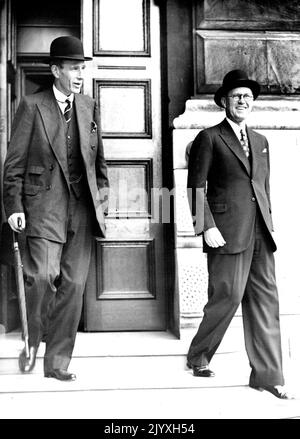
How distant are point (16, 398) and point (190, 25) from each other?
103 inches

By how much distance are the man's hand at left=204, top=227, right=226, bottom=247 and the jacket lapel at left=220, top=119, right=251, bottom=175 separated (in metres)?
0.39

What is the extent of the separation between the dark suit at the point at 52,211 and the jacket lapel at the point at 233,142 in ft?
2.53

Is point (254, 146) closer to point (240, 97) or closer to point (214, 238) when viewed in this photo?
point (240, 97)

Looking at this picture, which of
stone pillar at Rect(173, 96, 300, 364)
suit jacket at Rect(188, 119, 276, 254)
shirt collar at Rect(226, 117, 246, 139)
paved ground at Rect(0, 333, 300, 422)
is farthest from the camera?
stone pillar at Rect(173, 96, 300, 364)

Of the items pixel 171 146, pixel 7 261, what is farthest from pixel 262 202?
pixel 7 261

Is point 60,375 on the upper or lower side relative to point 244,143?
lower

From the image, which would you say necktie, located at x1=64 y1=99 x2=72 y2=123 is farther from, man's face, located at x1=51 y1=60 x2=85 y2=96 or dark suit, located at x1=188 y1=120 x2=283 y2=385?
dark suit, located at x1=188 y1=120 x2=283 y2=385

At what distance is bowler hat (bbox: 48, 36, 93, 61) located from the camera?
398cm

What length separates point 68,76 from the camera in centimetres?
398

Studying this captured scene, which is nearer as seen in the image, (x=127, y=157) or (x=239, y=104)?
(x=239, y=104)

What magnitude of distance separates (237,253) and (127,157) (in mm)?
1094

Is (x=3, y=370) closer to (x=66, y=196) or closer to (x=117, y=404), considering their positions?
(x=117, y=404)

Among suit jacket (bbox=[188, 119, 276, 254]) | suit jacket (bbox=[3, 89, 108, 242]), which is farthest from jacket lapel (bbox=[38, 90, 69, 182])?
suit jacket (bbox=[188, 119, 276, 254])

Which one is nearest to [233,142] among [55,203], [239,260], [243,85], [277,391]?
[243,85]
